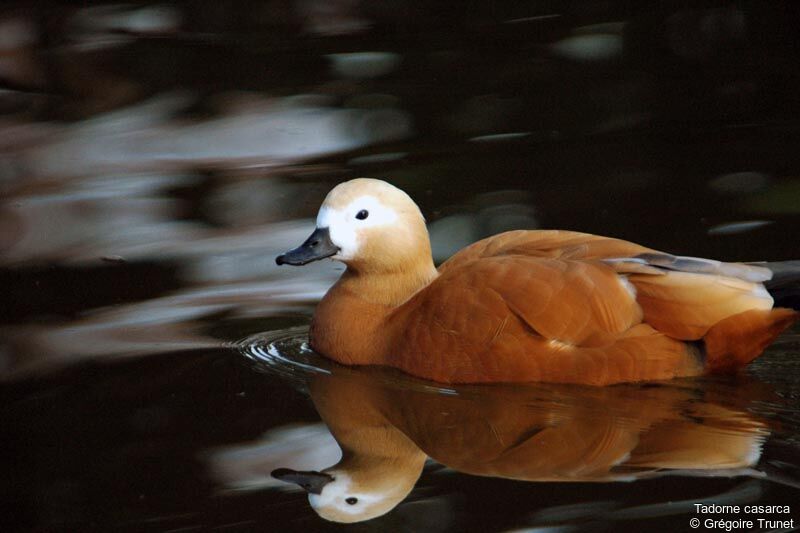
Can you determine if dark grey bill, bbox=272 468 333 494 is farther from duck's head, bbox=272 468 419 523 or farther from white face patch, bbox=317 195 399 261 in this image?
white face patch, bbox=317 195 399 261

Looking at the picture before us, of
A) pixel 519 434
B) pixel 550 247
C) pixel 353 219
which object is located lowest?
pixel 519 434

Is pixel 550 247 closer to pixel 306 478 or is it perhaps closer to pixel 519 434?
pixel 519 434

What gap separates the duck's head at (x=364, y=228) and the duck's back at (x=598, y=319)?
1.46 feet

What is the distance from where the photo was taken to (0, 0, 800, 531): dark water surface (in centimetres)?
556

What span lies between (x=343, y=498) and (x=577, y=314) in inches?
62.9

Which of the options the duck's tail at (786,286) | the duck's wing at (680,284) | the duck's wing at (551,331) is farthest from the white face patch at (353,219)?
the duck's tail at (786,286)

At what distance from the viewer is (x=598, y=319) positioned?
646 cm

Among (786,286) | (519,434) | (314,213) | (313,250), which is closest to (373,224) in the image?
(313,250)

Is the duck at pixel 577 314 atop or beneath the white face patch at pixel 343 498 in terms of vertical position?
atop

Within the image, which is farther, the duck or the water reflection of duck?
the duck

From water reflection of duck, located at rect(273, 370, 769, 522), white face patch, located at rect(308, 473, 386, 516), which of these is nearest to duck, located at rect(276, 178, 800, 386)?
water reflection of duck, located at rect(273, 370, 769, 522)

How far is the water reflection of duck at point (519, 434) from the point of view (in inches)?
219

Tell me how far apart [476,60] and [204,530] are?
7.46 m

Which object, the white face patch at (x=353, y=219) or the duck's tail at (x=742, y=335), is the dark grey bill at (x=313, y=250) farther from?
the duck's tail at (x=742, y=335)
